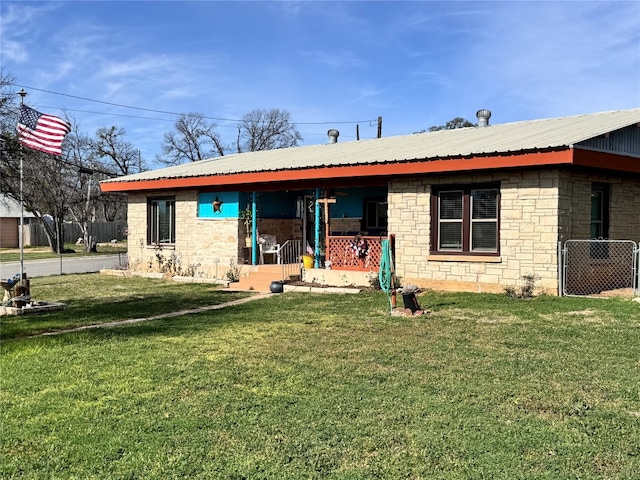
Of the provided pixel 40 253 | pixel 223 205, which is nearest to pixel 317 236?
pixel 223 205

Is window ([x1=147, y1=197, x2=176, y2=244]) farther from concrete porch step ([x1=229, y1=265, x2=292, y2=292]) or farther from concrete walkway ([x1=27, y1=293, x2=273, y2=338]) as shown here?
concrete walkway ([x1=27, y1=293, x2=273, y2=338])

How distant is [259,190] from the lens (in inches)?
685

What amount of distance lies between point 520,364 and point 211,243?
42.3ft

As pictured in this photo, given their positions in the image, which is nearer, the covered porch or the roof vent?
the covered porch

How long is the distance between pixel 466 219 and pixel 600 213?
305 cm

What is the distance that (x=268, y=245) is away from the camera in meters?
17.9

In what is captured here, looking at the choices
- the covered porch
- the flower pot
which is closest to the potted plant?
the covered porch

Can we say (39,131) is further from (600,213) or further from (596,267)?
(600,213)

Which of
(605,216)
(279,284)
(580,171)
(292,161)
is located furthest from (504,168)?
(292,161)

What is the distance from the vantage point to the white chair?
1764 centimetres

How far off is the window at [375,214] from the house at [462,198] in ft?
0.13

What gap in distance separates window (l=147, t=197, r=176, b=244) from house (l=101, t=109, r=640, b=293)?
1469 mm

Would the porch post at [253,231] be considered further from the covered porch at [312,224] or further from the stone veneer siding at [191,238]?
the stone veneer siding at [191,238]

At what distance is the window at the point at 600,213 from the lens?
13.3m
